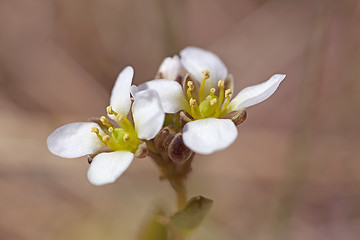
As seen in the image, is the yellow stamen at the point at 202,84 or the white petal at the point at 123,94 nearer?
the white petal at the point at 123,94

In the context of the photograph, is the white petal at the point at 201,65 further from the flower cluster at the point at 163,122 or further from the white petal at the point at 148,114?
the white petal at the point at 148,114

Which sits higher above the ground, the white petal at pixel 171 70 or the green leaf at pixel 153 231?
the white petal at pixel 171 70

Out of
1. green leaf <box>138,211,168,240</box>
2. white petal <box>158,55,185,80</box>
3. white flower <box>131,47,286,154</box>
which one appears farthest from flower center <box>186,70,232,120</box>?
green leaf <box>138,211,168,240</box>

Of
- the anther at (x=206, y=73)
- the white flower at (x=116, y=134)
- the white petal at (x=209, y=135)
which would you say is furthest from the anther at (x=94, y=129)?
the anther at (x=206, y=73)

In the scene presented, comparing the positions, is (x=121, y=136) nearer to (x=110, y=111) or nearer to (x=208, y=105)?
(x=110, y=111)

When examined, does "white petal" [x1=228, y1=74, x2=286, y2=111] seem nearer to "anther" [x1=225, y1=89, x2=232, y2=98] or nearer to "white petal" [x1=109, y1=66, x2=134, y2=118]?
"anther" [x1=225, y1=89, x2=232, y2=98]

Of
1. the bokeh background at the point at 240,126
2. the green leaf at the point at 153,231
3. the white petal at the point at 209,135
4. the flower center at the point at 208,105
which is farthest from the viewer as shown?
the bokeh background at the point at 240,126

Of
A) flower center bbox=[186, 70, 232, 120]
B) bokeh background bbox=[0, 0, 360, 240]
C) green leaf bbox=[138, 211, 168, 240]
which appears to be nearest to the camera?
flower center bbox=[186, 70, 232, 120]

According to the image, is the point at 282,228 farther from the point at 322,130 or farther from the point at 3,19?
the point at 3,19
